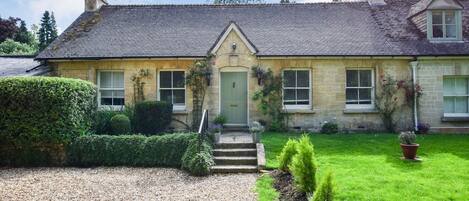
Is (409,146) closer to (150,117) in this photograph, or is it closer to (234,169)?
(234,169)

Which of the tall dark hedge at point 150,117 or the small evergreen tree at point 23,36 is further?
the small evergreen tree at point 23,36

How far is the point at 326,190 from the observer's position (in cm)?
576

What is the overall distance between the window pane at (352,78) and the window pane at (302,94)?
199 cm

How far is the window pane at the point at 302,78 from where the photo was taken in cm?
1656

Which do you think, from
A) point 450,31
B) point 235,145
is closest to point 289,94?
point 235,145

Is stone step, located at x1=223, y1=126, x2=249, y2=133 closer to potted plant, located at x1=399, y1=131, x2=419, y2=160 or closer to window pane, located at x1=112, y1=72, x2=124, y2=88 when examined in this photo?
window pane, located at x1=112, y1=72, x2=124, y2=88

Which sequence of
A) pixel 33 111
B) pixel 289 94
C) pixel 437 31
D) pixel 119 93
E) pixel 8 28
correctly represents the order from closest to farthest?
pixel 33 111
pixel 289 94
pixel 119 93
pixel 437 31
pixel 8 28

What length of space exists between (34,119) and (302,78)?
36.0 ft

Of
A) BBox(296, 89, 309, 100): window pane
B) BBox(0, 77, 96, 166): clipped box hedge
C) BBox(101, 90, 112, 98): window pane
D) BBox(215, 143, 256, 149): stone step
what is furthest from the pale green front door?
BBox(0, 77, 96, 166): clipped box hedge

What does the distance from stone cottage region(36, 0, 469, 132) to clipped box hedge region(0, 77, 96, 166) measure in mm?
5316

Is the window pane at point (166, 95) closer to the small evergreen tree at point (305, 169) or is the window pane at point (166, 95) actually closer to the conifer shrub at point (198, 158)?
the conifer shrub at point (198, 158)

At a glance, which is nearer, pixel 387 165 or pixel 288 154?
pixel 288 154

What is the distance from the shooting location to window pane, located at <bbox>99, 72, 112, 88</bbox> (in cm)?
1711

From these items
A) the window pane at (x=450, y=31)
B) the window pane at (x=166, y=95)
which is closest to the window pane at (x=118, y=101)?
the window pane at (x=166, y=95)
